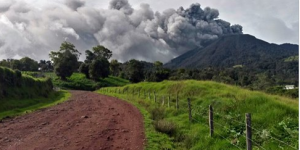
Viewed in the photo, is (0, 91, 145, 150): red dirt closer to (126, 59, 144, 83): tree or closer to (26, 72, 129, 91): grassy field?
(26, 72, 129, 91): grassy field

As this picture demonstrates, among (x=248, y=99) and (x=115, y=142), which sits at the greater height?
(x=248, y=99)

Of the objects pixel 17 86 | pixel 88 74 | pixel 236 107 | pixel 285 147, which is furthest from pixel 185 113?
pixel 88 74

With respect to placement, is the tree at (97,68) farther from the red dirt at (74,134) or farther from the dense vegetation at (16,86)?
the red dirt at (74,134)

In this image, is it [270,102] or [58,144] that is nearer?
[58,144]

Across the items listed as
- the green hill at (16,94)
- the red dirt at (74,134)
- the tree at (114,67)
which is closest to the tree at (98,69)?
the tree at (114,67)

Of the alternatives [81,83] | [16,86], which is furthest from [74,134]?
[81,83]

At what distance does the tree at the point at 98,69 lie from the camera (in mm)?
94562

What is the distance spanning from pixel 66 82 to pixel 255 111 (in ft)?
272

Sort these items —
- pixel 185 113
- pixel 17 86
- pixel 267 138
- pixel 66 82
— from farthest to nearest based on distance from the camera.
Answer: pixel 66 82, pixel 17 86, pixel 185 113, pixel 267 138

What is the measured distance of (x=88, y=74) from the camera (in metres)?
103

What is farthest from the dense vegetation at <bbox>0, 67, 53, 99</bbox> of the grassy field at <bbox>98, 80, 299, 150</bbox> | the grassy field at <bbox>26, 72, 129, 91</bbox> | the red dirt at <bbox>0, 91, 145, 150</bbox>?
the grassy field at <bbox>26, 72, 129, 91</bbox>

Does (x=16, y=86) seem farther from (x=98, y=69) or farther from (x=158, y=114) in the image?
(x=98, y=69)

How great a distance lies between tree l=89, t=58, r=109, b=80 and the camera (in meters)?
94.6

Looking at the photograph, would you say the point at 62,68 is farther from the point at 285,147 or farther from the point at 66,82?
the point at 285,147
